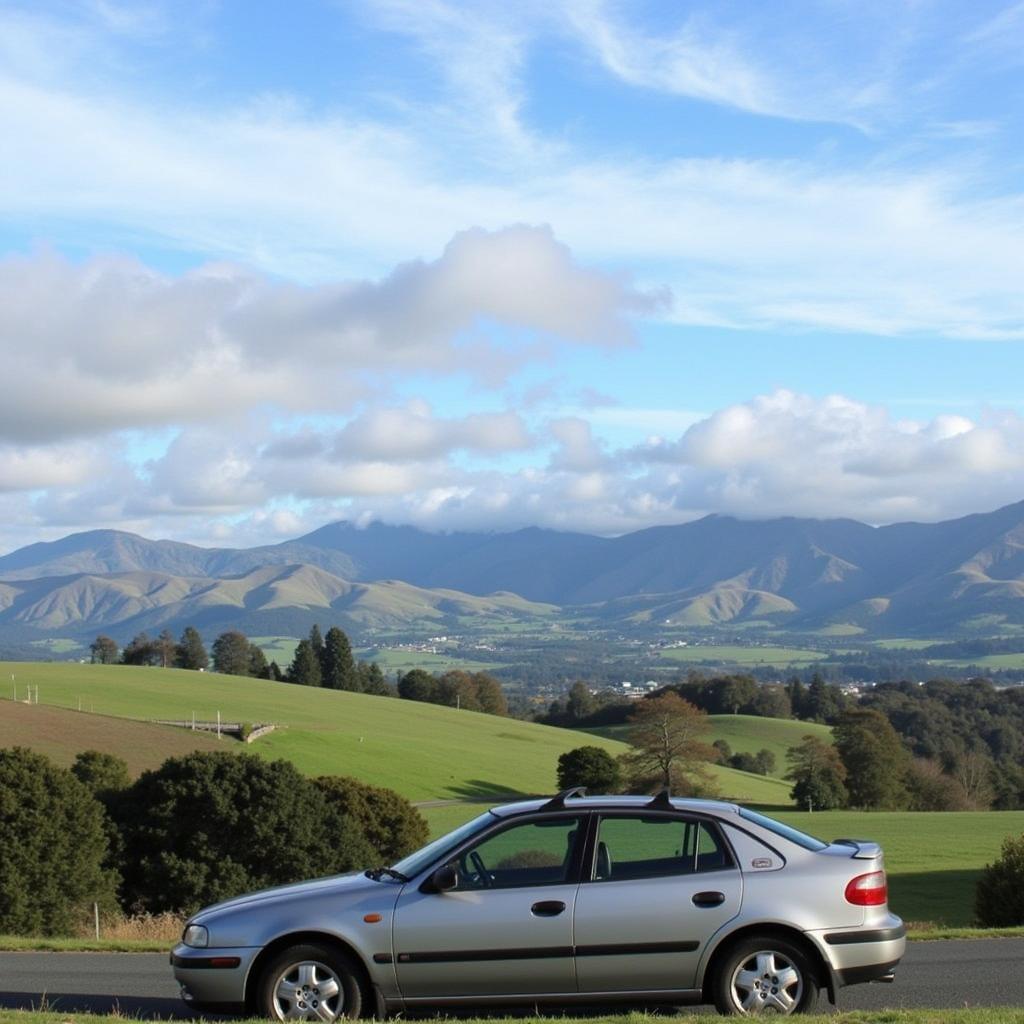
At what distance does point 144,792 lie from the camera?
35.2 m

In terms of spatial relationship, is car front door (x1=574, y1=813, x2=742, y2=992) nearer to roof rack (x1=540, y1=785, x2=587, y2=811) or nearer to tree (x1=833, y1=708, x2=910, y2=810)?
roof rack (x1=540, y1=785, x2=587, y2=811)

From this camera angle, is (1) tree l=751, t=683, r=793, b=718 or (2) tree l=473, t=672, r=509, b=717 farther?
(1) tree l=751, t=683, r=793, b=718

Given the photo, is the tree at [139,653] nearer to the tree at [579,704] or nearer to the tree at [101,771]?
the tree at [579,704]

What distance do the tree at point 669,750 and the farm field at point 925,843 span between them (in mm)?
5533

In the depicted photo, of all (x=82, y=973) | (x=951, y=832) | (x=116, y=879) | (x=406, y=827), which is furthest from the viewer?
(x=951, y=832)

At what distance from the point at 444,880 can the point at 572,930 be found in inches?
40.6

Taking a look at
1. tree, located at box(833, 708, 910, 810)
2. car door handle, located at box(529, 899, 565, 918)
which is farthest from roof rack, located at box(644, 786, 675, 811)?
tree, located at box(833, 708, 910, 810)

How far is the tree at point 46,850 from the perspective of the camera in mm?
26781

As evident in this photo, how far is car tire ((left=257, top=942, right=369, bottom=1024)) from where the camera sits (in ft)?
31.8

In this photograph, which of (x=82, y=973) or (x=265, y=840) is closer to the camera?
(x=82, y=973)

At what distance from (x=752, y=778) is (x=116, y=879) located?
78923 millimetres

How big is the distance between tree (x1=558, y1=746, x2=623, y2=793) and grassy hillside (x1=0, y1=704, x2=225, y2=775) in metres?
20.5

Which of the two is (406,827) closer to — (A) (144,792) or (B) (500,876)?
(A) (144,792)

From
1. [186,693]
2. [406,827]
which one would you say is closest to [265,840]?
[406,827]
